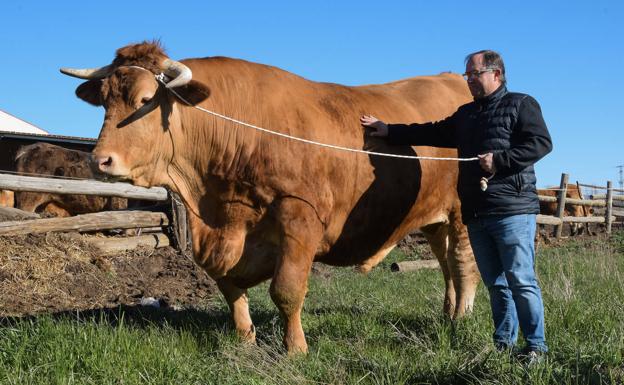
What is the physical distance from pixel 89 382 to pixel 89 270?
225 inches

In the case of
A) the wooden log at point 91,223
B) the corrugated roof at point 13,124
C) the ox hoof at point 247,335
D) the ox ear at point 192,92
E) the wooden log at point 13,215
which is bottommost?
the ox hoof at point 247,335

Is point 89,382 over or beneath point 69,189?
beneath

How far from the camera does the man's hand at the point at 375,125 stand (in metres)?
5.23

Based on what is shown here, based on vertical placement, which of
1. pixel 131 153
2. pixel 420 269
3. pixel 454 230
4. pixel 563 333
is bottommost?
pixel 420 269

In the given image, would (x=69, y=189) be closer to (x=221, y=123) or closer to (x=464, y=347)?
(x=221, y=123)

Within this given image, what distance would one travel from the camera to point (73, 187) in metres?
9.80

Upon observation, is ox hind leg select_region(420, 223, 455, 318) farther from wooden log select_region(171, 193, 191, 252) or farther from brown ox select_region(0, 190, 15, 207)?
brown ox select_region(0, 190, 15, 207)

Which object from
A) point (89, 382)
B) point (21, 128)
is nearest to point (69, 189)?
point (89, 382)

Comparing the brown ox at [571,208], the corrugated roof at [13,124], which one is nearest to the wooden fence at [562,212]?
the brown ox at [571,208]

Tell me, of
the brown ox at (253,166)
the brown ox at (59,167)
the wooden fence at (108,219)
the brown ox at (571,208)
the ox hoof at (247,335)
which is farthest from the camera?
the brown ox at (571,208)

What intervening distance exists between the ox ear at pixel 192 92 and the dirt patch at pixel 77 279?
325 centimetres

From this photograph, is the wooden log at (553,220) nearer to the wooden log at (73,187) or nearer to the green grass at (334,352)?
the wooden log at (73,187)

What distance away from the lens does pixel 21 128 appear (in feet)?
117

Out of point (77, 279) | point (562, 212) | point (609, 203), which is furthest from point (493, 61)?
point (609, 203)
